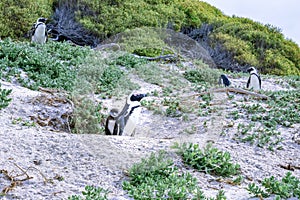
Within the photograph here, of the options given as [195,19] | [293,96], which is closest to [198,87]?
[293,96]

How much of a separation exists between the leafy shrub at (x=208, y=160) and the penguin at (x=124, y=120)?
0.81 meters

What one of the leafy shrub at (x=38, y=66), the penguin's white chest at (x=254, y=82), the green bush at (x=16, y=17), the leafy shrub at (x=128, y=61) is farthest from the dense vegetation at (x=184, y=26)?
the leafy shrub at (x=38, y=66)

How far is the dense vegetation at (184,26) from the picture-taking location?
549 inches

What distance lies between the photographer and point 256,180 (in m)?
4.16

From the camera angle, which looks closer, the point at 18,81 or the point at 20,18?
the point at 18,81

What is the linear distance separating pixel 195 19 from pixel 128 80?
11152 mm

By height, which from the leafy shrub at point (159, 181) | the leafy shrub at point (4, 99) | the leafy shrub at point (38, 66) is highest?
the leafy shrub at point (38, 66)

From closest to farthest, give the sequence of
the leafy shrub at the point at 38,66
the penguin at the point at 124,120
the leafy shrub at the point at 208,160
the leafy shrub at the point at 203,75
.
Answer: the leafy shrub at the point at 208,160
the penguin at the point at 124,120
the leafy shrub at the point at 38,66
the leafy shrub at the point at 203,75

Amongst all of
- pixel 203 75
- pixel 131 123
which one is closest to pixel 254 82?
pixel 203 75

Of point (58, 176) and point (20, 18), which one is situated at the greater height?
point (20, 18)

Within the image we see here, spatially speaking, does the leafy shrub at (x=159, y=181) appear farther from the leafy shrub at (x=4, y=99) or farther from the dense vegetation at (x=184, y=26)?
the dense vegetation at (x=184, y=26)

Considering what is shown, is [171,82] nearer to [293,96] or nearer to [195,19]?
[293,96]

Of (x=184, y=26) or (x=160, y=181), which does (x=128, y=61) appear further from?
(x=184, y=26)

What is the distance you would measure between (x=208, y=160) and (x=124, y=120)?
1.11 metres
